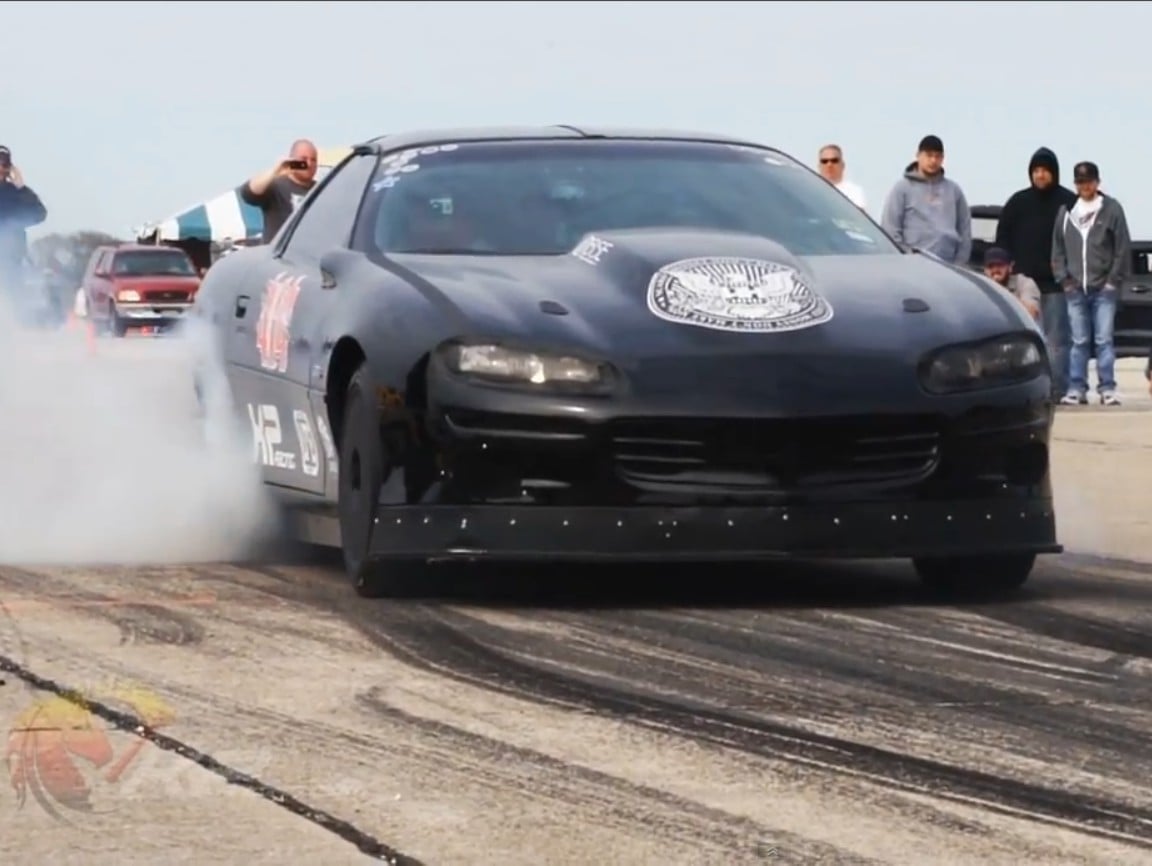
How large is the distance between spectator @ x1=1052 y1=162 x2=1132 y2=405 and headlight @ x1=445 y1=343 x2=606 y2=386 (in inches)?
454

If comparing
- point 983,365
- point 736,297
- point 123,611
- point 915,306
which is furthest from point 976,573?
point 123,611

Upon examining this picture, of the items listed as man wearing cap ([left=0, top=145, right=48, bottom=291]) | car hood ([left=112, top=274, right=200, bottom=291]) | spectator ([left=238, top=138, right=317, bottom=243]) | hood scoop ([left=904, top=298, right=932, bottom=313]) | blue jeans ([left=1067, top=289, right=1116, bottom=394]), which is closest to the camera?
hood scoop ([left=904, top=298, right=932, bottom=313])

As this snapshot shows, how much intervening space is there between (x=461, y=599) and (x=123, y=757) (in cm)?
235

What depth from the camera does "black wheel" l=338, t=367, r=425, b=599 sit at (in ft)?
23.5

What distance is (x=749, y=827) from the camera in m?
4.39

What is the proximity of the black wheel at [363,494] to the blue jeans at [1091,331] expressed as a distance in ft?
37.9

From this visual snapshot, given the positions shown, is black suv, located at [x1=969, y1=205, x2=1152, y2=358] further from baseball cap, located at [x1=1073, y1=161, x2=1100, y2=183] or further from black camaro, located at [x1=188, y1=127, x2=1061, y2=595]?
black camaro, located at [x1=188, y1=127, x2=1061, y2=595]

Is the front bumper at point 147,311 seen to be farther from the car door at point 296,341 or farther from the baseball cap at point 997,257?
the car door at point 296,341

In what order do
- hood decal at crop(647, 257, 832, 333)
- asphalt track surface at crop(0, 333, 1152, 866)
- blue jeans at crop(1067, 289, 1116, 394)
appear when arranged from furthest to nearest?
blue jeans at crop(1067, 289, 1116, 394)
hood decal at crop(647, 257, 832, 333)
asphalt track surface at crop(0, 333, 1152, 866)

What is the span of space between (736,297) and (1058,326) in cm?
1197

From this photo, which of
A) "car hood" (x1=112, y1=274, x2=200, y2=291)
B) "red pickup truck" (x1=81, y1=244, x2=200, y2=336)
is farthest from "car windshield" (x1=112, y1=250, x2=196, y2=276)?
"car hood" (x1=112, y1=274, x2=200, y2=291)

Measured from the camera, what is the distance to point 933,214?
46.8 ft

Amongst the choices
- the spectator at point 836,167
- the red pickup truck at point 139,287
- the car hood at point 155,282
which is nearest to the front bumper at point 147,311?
the red pickup truck at point 139,287

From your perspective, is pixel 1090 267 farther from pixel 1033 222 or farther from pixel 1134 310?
pixel 1134 310
